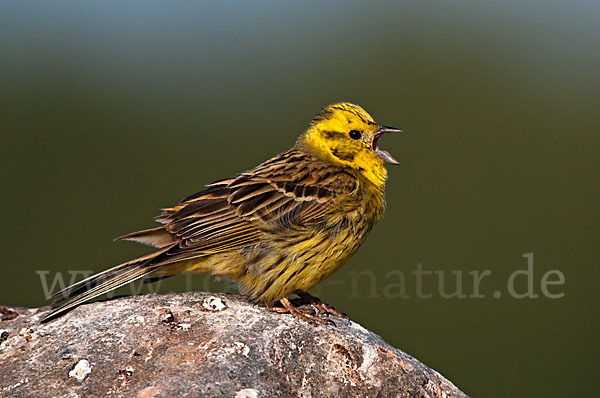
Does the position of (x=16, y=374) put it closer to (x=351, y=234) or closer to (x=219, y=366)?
(x=219, y=366)

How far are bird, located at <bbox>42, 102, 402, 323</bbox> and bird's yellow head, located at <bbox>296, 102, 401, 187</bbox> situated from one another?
19 mm

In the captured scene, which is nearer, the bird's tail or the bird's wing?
the bird's tail

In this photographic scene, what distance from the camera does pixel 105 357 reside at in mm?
4016

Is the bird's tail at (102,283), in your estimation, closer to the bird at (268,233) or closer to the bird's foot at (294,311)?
the bird at (268,233)

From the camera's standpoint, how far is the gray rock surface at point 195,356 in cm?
384

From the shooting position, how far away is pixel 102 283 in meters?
4.82

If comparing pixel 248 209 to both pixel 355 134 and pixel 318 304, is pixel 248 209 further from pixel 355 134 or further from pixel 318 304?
pixel 355 134

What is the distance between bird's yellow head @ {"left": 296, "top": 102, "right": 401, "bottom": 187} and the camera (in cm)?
605

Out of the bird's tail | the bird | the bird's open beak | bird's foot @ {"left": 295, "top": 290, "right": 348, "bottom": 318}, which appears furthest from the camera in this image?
the bird's open beak

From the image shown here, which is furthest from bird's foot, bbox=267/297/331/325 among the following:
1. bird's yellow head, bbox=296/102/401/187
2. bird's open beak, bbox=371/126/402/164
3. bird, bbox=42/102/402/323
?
bird's open beak, bbox=371/126/402/164

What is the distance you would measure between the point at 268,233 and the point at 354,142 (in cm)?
117

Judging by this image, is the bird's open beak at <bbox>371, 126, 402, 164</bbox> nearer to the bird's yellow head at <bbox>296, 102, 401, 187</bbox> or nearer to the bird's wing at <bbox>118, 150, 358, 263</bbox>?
the bird's yellow head at <bbox>296, 102, 401, 187</bbox>

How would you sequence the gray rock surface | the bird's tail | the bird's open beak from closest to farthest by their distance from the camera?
the gray rock surface, the bird's tail, the bird's open beak

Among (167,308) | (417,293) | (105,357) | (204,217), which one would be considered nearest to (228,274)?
(204,217)
